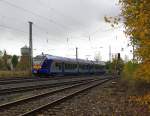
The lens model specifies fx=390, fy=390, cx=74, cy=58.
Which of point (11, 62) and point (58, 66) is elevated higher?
point (11, 62)

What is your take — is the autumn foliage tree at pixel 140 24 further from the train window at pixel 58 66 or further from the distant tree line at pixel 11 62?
the distant tree line at pixel 11 62

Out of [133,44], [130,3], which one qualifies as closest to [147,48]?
[130,3]

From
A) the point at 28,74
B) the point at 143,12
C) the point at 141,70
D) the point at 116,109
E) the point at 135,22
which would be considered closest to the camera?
the point at 143,12

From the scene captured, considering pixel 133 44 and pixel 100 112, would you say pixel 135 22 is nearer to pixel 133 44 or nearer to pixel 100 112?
pixel 133 44

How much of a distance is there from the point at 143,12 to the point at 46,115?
16.5 ft

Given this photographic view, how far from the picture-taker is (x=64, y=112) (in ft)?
44.5

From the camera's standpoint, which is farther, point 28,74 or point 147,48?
point 28,74

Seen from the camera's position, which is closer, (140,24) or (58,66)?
(140,24)

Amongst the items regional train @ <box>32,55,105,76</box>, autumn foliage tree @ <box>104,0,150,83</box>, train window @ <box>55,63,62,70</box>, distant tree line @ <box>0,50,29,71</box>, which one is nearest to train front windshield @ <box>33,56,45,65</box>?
regional train @ <box>32,55,105,76</box>

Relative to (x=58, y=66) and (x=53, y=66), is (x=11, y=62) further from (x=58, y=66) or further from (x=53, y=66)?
(x=53, y=66)

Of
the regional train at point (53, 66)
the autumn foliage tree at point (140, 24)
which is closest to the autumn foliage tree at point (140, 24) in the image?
the autumn foliage tree at point (140, 24)

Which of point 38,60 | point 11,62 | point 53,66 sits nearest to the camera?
point 53,66

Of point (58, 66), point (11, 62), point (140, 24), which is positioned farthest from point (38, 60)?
point (11, 62)

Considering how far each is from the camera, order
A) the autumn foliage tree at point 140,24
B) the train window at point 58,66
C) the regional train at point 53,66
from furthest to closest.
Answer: the train window at point 58,66 < the regional train at point 53,66 < the autumn foliage tree at point 140,24
